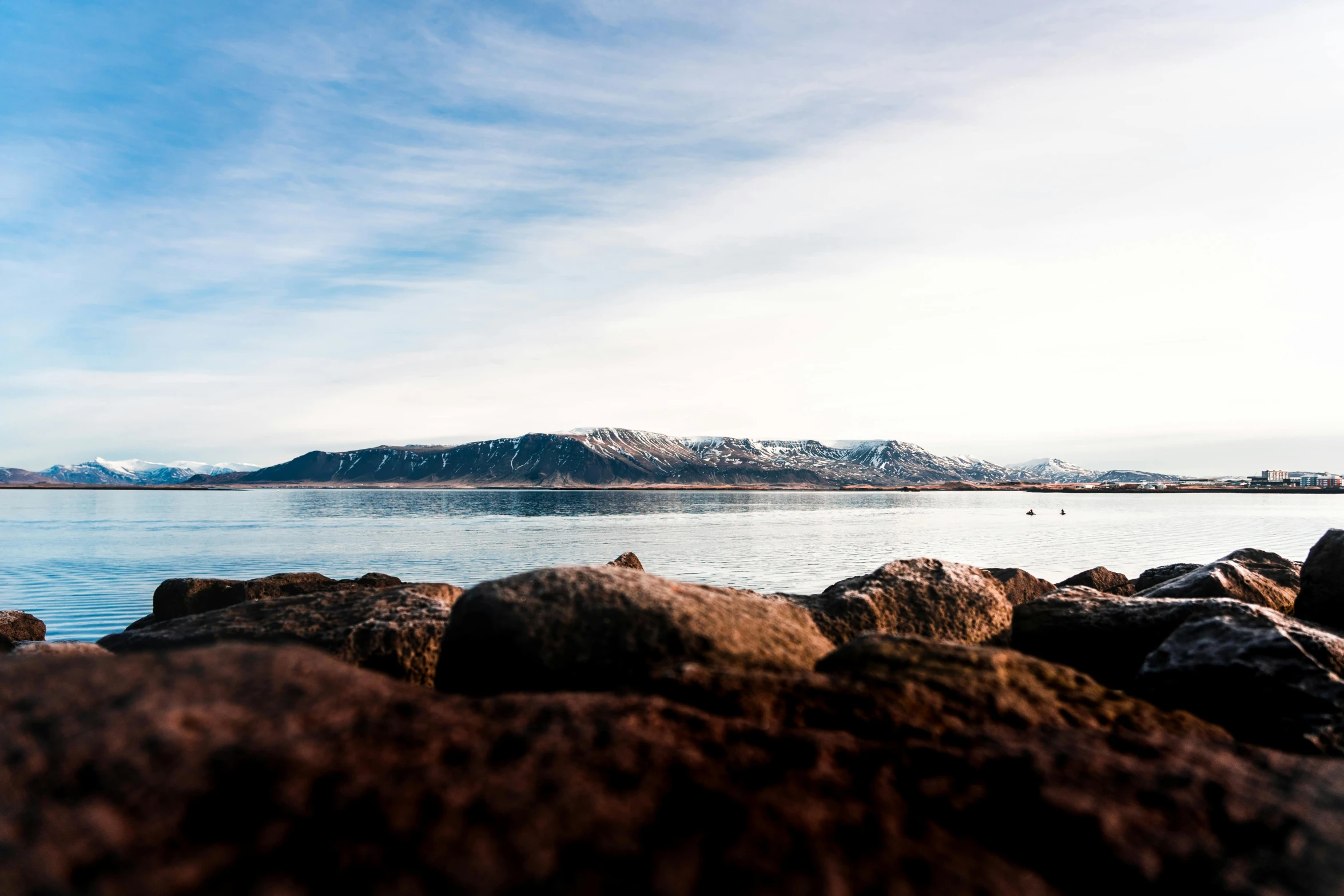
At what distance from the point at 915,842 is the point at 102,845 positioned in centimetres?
283

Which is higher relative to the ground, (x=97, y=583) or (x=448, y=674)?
(x=448, y=674)

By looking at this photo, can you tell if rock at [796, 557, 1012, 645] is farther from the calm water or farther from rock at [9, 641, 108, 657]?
the calm water

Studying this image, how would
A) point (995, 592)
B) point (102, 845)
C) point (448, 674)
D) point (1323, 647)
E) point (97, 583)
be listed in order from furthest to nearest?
1. point (97, 583)
2. point (995, 592)
3. point (1323, 647)
4. point (448, 674)
5. point (102, 845)

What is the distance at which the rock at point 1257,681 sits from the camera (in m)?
6.00

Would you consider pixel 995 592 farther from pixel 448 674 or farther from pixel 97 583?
pixel 97 583

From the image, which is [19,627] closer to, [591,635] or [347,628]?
[347,628]

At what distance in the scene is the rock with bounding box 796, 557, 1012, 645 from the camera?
937 centimetres

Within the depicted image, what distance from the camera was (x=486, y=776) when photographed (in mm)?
2906

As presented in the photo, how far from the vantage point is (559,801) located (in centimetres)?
277

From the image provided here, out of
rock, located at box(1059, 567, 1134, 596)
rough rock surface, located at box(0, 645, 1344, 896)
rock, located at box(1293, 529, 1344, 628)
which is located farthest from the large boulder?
rock, located at box(1059, 567, 1134, 596)

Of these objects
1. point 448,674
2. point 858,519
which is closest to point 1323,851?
point 448,674

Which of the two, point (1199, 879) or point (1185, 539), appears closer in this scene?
point (1199, 879)

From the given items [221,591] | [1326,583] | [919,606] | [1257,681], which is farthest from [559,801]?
[221,591]

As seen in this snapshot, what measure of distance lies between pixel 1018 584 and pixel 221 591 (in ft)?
53.6
